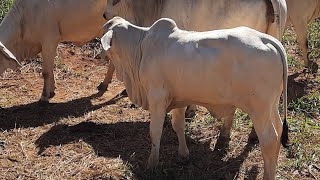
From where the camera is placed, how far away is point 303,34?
7.63 m

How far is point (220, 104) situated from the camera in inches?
175

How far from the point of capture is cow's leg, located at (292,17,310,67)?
7.57 metres

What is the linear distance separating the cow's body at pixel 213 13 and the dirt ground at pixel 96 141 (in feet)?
3.48

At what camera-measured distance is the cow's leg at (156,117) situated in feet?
15.0

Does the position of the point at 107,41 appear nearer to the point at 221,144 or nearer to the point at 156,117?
the point at 156,117

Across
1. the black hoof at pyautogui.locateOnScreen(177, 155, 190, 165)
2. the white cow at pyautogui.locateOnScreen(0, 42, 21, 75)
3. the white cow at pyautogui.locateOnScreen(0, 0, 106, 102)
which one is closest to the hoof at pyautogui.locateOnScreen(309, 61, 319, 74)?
the white cow at pyautogui.locateOnScreen(0, 0, 106, 102)

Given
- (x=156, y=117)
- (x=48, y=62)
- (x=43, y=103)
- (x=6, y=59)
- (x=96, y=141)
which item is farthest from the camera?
(x=48, y=62)

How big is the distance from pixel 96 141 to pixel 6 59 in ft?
4.80

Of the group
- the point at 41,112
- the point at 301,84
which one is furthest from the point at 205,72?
the point at 301,84

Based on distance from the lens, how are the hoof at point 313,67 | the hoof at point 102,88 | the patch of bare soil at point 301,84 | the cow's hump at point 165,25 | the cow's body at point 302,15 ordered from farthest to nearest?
the hoof at point 313,67 → the cow's body at point 302,15 → the hoof at point 102,88 → the patch of bare soil at point 301,84 → the cow's hump at point 165,25

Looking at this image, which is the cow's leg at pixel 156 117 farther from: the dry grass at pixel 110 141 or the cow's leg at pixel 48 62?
the cow's leg at pixel 48 62

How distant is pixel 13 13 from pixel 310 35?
182 inches

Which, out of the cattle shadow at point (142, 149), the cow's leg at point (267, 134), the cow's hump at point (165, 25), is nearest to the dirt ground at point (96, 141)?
the cattle shadow at point (142, 149)

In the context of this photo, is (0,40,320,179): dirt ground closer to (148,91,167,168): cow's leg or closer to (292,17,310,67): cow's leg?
(148,91,167,168): cow's leg
